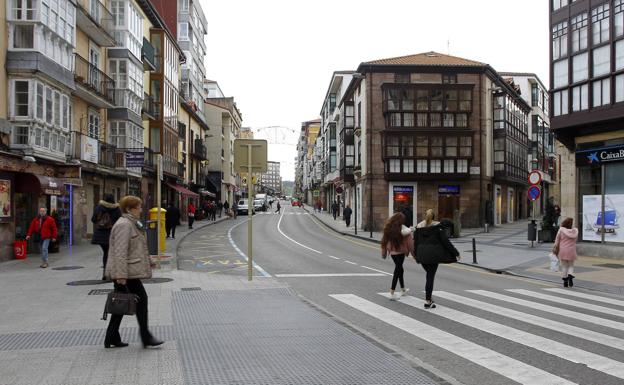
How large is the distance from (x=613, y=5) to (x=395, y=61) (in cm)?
2144

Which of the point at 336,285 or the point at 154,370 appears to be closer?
the point at 154,370

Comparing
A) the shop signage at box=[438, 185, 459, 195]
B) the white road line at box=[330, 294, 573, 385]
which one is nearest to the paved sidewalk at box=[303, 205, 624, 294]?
the white road line at box=[330, 294, 573, 385]

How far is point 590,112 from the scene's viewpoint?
19.5 m

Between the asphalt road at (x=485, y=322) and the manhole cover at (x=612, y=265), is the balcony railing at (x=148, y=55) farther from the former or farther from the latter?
the manhole cover at (x=612, y=265)

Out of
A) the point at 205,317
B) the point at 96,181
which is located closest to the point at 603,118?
the point at 205,317

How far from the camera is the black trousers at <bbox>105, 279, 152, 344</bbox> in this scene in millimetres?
6035

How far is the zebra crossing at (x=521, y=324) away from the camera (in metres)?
5.91

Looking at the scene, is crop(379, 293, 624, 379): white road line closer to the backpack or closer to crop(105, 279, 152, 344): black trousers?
crop(105, 279, 152, 344): black trousers

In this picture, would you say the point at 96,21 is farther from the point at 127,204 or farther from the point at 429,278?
the point at 127,204

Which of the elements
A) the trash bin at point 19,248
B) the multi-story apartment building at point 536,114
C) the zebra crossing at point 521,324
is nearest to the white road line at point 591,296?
the zebra crossing at point 521,324

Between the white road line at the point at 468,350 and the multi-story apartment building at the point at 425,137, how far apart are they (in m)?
29.0

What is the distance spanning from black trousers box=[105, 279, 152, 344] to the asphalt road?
2.72 metres

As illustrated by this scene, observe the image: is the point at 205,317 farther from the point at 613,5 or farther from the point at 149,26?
the point at 149,26

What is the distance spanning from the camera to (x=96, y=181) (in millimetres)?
26438
